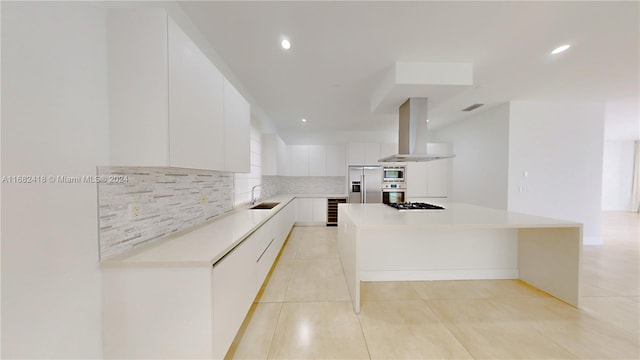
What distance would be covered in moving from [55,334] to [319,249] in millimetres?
3094

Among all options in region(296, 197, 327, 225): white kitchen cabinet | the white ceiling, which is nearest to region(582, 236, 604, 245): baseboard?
the white ceiling

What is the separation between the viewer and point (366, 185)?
5355 mm

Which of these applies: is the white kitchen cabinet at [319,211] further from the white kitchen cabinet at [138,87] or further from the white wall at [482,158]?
the white kitchen cabinet at [138,87]

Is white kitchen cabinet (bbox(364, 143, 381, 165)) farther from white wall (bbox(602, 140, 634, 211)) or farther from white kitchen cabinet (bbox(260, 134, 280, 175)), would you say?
white wall (bbox(602, 140, 634, 211))

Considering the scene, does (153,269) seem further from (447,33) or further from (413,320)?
(447,33)

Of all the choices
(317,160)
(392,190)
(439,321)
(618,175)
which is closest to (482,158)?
(392,190)

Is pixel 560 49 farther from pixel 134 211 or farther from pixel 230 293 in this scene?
pixel 134 211

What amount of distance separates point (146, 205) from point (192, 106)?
75cm

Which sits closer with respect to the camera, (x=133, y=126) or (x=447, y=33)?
(x=133, y=126)

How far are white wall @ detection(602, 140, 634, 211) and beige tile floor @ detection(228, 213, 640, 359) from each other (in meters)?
8.28

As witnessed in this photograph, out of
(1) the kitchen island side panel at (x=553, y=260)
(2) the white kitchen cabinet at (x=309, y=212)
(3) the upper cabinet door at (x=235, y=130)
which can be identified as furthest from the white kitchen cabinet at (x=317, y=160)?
(1) the kitchen island side panel at (x=553, y=260)

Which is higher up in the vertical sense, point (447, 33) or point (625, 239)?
point (447, 33)

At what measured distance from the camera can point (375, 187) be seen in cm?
535

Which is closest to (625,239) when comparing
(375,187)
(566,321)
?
(566,321)
